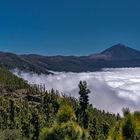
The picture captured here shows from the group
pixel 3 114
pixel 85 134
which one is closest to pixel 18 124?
pixel 3 114

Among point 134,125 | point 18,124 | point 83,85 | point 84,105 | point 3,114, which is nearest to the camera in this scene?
point 134,125

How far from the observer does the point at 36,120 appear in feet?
401

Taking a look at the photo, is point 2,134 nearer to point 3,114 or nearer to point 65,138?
point 3,114

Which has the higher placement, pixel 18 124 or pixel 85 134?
pixel 85 134

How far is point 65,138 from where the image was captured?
97.3 ft

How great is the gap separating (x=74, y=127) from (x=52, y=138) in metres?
1.81

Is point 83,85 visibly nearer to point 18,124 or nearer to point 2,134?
point 2,134

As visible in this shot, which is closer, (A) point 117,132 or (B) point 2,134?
(A) point 117,132

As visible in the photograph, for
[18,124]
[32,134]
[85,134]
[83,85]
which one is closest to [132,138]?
[85,134]

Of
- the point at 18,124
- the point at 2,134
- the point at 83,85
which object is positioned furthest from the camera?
the point at 18,124

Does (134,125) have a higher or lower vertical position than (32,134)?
higher

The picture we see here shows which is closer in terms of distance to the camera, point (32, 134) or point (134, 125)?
point (134, 125)

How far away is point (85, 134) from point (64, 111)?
2.34m

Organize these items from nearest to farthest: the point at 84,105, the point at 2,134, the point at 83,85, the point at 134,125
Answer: the point at 134,125 < the point at 83,85 < the point at 84,105 < the point at 2,134
